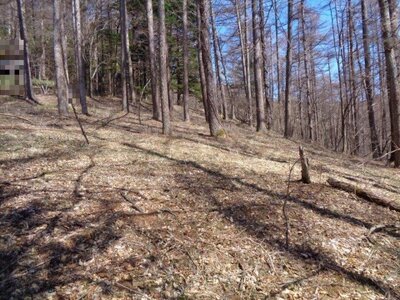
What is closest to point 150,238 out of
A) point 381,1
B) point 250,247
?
point 250,247

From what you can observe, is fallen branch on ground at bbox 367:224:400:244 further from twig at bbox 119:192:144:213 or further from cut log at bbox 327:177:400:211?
twig at bbox 119:192:144:213

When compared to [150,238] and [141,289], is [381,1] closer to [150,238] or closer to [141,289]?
[150,238]

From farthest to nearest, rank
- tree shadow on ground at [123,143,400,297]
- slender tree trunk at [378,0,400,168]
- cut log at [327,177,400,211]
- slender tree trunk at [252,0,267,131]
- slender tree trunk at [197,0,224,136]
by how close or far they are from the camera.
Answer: slender tree trunk at [252,0,267,131], slender tree trunk at [197,0,224,136], slender tree trunk at [378,0,400,168], cut log at [327,177,400,211], tree shadow on ground at [123,143,400,297]

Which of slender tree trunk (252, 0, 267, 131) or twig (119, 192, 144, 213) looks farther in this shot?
slender tree trunk (252, 0, 267, 131)

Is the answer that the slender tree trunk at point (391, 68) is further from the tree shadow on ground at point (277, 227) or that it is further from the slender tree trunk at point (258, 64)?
the slender tree trunk at point (258, 64)

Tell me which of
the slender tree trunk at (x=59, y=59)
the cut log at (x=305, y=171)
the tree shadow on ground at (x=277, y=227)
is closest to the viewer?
the tree shadow on ground at (x=277, y=227)

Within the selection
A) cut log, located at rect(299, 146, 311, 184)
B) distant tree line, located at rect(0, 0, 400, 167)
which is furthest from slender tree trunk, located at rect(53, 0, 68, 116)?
cut log, located at rect(299, 146, 311, 184)

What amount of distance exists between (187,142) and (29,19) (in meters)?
22.0

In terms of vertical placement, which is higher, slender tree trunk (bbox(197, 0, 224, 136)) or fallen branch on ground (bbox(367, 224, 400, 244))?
slender tree trunk (bbox(197, 0, 224, 136))

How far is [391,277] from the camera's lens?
377 cm

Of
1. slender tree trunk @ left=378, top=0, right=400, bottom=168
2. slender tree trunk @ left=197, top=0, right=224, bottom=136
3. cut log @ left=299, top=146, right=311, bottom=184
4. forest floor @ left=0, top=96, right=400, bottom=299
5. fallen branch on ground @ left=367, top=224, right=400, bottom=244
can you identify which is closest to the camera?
forest floor @ left=0, top=96, right=400, bottom=299

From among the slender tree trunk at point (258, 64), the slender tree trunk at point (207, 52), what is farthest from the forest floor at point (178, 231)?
the slender tree trunk at point (258, 64)

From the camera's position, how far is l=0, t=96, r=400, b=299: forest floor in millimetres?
3428

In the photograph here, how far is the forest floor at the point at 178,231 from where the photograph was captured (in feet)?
11.2
